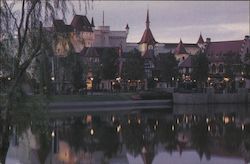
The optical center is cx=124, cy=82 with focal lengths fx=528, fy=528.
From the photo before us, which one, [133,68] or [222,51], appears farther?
[222,51]

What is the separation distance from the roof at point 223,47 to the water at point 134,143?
62076 mm

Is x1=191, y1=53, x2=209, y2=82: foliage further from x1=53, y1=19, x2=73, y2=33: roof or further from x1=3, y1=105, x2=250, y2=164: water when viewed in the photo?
x1=53, y1=19, x2=73, y2=33: roof

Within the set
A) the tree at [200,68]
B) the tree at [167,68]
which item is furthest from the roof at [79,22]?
the tree at [167,68]

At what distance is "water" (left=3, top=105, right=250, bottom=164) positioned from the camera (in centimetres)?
2497

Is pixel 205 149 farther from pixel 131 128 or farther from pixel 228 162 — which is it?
pixel 131 128

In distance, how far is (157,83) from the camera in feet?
301

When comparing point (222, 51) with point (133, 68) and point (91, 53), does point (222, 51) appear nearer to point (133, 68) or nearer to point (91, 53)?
point (91, 53)

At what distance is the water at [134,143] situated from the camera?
81.9ft

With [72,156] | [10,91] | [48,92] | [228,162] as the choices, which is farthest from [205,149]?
[10,91]

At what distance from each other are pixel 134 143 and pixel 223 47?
7947cm

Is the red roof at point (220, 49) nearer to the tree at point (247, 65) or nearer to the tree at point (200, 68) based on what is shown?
the tree at point (247, 65)

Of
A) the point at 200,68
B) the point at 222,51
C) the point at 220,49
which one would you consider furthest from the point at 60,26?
the point at 220,49

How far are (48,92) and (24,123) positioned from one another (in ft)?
4.58

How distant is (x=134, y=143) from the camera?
103 ft
